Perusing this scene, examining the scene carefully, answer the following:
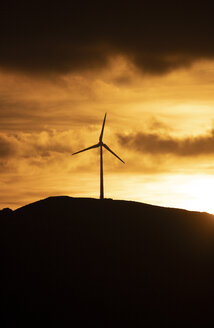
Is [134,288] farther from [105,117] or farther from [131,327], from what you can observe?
[105,117]

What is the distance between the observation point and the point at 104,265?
317 ft

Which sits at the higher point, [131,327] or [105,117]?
[105,117]

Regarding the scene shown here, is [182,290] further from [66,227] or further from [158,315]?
[66,227]

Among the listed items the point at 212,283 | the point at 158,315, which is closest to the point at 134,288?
the point at 158,315

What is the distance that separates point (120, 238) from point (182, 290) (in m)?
16.6

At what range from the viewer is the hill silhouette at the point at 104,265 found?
86875mm

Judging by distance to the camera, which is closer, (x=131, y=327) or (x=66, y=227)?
(x=131, y=327)

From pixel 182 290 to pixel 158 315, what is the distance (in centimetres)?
732

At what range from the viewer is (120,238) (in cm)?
10438

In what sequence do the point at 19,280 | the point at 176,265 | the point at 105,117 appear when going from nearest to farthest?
the point at 19,280
the point at 176,265
the point at 105,117

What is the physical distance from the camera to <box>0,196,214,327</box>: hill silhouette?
86.9m

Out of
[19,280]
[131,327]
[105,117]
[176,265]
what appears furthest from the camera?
[105,117]

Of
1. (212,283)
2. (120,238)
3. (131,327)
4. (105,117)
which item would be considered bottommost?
(131,327)

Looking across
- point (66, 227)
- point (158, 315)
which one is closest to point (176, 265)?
point (158, 315)
